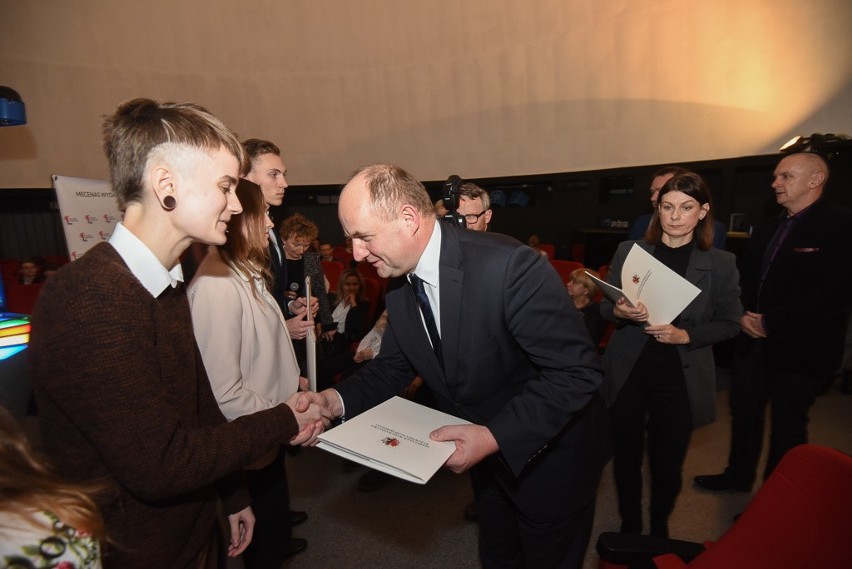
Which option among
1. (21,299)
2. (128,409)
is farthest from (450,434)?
(21,299)

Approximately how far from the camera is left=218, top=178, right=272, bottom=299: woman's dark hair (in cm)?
155

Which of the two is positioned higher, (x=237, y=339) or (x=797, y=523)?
(x=237, y=339)

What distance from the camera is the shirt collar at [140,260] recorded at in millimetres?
905

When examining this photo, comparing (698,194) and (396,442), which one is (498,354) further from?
(698,194)

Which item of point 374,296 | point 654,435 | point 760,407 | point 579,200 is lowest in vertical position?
point 760,407

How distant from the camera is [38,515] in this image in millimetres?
636

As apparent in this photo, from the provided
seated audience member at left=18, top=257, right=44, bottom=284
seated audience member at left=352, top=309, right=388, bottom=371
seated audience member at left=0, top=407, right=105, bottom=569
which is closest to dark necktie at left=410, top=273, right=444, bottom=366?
seated audience member at left=0, top=407, right=105, bottom=569

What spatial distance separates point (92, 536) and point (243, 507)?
0.78 meters

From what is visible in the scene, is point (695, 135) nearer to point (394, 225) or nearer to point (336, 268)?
point (336, 268)

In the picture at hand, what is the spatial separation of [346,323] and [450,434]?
109 inches

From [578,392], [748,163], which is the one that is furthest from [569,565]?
[748,163]

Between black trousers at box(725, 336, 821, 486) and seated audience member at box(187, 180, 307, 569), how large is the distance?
2609mm

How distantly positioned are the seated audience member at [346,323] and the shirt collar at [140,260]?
266 cm

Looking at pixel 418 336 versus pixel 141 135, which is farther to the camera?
pixel 418 336
